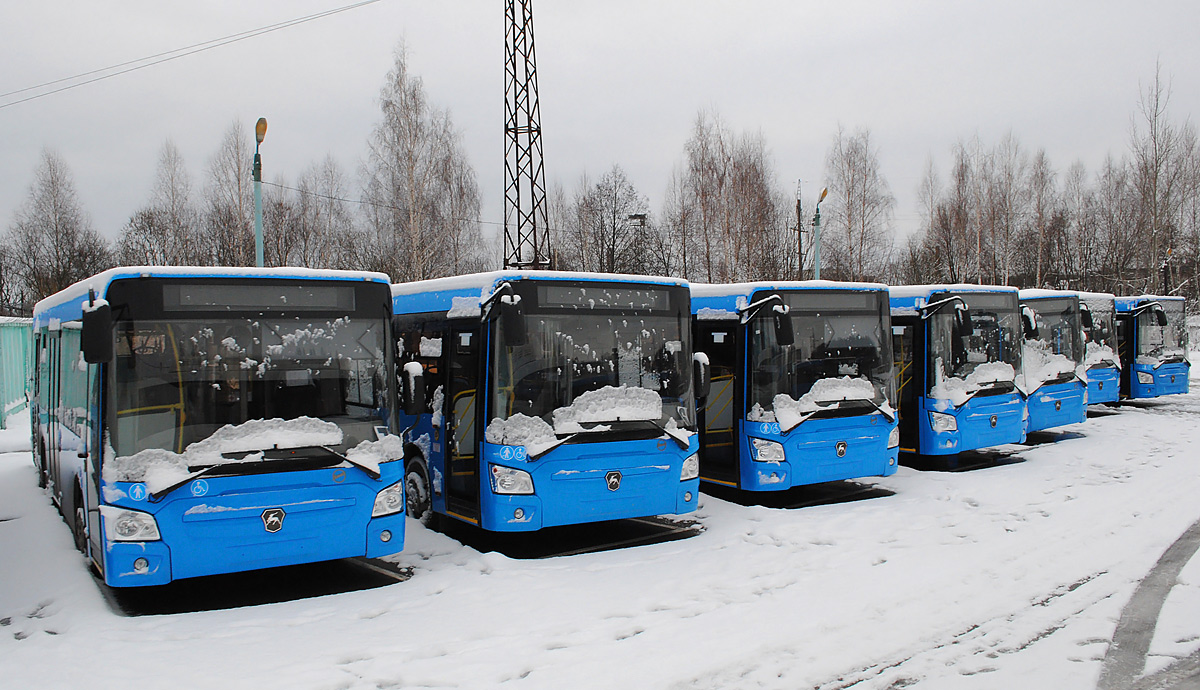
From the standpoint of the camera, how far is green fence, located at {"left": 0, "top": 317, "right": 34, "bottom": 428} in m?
19.5

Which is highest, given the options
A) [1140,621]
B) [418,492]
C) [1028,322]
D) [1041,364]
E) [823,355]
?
[1028,322]

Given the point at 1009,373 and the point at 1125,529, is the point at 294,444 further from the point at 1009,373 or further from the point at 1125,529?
the point at 1009,373

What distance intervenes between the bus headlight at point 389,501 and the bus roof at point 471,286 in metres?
2.01

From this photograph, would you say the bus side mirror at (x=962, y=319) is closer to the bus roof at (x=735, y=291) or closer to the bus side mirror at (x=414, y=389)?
the bus roof at (x=735, y=291)

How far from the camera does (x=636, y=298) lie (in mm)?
8695

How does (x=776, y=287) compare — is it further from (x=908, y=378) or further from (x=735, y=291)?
(x=908, y=378)

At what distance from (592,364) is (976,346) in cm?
722

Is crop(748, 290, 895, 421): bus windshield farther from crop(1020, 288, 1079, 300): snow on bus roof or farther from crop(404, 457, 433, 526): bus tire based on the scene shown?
crop(1020, 288, 1079, 300): snow on bus roof

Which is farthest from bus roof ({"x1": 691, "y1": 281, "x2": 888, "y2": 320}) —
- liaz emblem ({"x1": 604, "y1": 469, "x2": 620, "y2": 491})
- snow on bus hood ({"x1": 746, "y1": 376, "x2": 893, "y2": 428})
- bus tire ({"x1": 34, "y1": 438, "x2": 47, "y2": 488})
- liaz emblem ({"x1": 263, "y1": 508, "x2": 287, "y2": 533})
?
bus tire ({"x1": 34, "y1": 438, "x2": 47, "y2": 488})

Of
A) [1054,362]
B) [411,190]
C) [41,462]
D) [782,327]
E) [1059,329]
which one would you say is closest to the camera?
[782,327]

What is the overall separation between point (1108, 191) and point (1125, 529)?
52571 mm

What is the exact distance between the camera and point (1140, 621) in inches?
240

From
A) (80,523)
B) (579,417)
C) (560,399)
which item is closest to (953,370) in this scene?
(579,417)

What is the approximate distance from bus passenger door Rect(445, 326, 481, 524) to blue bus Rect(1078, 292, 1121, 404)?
47.8 ft
